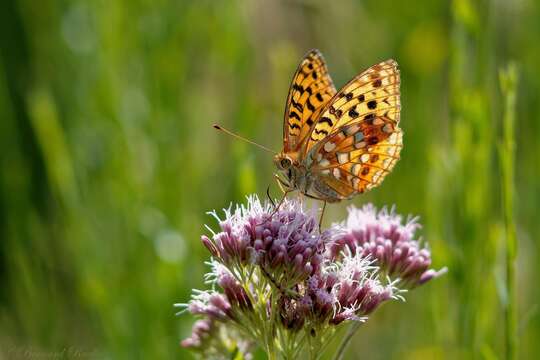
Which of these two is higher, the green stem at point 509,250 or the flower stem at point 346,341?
the green stem at point 509,250

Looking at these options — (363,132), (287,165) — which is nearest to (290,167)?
(287,165)

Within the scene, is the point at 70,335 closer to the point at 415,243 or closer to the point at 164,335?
the point at 164,335

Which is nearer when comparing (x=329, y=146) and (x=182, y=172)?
(x=329, y=146)

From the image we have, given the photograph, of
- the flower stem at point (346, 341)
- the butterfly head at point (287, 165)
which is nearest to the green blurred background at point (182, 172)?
the butterfly head at point (287, 165)

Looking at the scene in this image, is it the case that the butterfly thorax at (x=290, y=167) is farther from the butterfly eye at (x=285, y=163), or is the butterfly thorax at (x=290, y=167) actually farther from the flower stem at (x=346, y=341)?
the flower stem at (x=346, y=341)

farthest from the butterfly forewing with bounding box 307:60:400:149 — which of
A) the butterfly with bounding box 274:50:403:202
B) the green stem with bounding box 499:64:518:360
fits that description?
the green stem with bounding box 499:64:518:360

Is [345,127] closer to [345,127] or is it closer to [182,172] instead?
[345,127]

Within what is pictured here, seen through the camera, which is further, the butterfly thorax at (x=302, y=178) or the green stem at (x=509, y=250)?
the butterfly thorax at (x=302, y=178)
